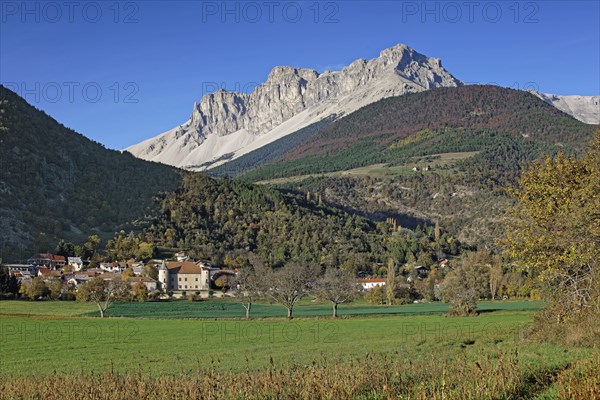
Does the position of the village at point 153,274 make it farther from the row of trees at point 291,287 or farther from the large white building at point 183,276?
the row of trees at point 291,287

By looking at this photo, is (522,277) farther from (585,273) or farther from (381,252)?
(585,273)

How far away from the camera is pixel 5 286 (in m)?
101

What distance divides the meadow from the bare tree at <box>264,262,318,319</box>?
9.47 m

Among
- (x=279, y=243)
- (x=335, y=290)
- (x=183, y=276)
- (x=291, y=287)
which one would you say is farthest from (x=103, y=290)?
(x=279, y=243)

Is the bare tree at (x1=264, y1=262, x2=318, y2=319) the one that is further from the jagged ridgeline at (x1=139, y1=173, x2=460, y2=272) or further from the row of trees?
the jagged ridgeline at (x1=139, y1=173, x2=460, y2=272)

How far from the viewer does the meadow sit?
1360cm

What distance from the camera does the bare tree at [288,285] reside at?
80.6 m

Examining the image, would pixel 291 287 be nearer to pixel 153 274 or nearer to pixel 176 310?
pixel 176 310

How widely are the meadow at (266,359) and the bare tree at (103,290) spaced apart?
2.39 m

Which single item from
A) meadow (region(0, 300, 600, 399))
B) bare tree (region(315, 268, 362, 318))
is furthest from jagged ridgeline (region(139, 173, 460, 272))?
meadow (region(0, 300, 600, 399))

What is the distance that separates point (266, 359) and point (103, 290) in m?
66.3

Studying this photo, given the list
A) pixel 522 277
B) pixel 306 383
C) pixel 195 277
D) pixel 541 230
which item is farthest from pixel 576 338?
pixel 195 277

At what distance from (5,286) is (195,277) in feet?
155

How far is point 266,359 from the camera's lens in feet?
103
